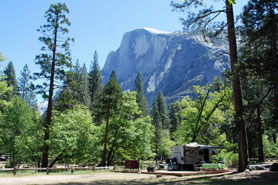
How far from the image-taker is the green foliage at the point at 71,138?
66.5 feet

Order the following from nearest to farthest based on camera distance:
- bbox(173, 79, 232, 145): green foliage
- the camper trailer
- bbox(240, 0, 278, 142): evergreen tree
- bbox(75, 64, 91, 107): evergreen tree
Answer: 1. bbox(240, 0, 278, 142): evergreen tree
2. the camper trailer
3. bbox(173, 79, 232, 145): green foliage
4. bbox(75, 64, 91, 107): evergreen tree

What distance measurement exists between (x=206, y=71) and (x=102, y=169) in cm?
14596

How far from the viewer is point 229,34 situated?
12.8 metres

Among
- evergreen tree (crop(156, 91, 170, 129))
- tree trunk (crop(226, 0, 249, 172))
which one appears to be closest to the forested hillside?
tree trunk (crop(226, 0, 249, 172))

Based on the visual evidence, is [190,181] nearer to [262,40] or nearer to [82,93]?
[262,40]

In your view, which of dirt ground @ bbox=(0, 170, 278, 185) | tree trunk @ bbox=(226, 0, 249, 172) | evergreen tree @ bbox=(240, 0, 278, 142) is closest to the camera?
dirt ground @ bbox=(0, 170, 278, 185)

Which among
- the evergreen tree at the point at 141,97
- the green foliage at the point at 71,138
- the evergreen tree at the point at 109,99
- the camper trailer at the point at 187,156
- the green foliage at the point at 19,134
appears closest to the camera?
the camper trailer at the point at 187,156

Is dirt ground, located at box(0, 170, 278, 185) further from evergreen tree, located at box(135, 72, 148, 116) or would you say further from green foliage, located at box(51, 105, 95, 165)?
evergreen tree, located at box(135, 72, 148, 116)

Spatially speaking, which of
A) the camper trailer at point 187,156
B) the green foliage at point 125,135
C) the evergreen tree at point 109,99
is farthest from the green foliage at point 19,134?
the camper trailer at point 187,156

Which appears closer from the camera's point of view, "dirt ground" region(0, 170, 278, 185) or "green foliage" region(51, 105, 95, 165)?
"dirt ground" region(0, 170, 278, 185)

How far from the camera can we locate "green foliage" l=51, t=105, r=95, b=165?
20.3 meters

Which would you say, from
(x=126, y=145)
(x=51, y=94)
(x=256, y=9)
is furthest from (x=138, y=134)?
(x=256, y=9)

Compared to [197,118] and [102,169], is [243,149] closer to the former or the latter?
[102,169]

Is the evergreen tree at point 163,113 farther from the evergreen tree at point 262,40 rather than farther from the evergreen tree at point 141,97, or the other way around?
the evergreen tree at point 262,40
